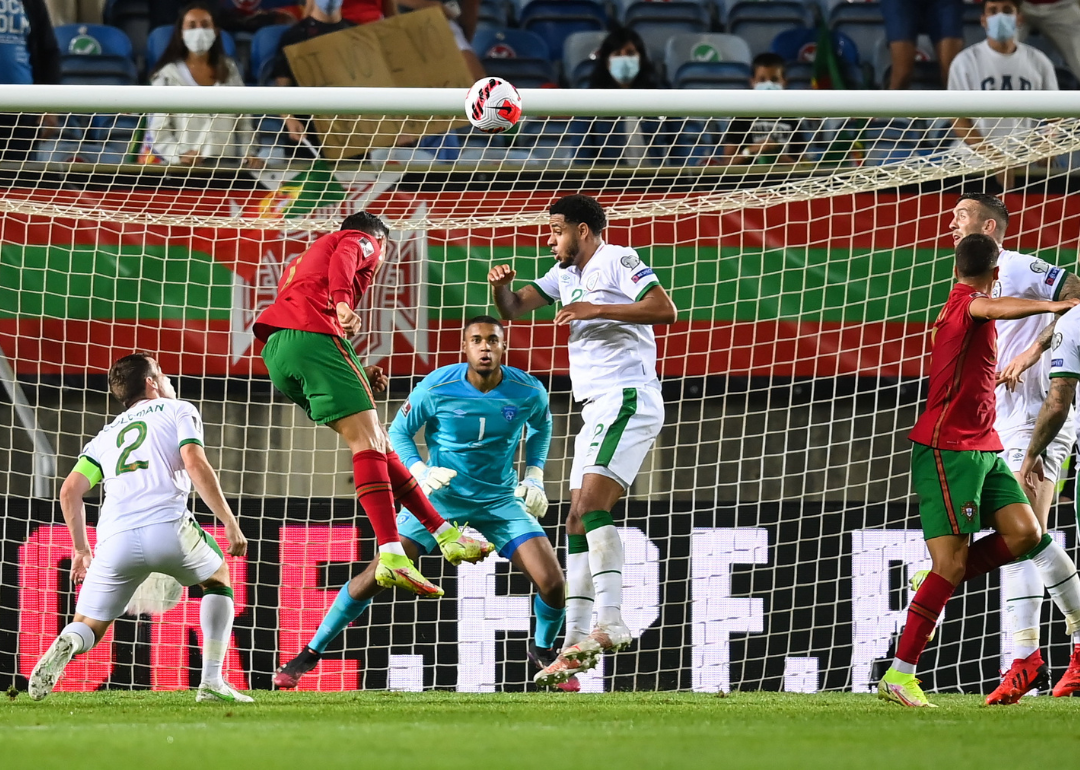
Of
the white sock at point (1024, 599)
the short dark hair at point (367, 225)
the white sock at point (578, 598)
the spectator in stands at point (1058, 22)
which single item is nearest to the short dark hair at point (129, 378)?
the short dark hair at point (367, 225)

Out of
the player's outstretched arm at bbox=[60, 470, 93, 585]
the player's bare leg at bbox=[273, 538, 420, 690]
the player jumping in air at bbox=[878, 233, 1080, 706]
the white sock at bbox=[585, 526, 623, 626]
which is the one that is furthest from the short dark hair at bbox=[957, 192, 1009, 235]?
the player's outstretched arm at bbox=[60, 470, 93, 585]

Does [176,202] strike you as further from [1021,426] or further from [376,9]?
[1021,426]

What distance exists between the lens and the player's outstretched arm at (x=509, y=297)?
6551 millimetres

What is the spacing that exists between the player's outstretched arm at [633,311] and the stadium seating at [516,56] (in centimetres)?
485

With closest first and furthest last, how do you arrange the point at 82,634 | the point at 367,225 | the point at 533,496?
1. the point at 82,634
2. the point at 367,225
3. the point at 533,496

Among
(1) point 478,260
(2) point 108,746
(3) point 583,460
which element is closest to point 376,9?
(1) point 478,260

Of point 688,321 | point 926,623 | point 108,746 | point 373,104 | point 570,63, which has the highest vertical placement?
point 570,63

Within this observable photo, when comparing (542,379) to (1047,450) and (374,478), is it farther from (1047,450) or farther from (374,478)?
(1047,450)

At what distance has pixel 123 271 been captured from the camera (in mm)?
8195

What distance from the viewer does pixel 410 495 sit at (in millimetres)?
6109

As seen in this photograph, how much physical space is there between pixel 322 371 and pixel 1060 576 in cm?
332

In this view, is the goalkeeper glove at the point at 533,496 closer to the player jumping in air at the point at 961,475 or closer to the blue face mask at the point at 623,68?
the player jumping in air at the point at 961,475

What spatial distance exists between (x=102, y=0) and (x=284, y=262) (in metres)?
4.06

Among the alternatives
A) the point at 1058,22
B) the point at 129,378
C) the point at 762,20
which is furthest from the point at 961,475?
the point at 762,20
